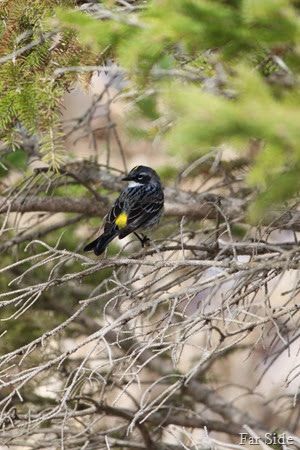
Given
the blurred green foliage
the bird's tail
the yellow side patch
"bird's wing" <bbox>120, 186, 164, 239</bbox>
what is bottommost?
"bird's wing" <bbox>120, 186, 164, 239</bbox>

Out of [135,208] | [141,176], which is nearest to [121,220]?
[135,208]

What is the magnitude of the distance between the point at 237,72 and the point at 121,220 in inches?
119

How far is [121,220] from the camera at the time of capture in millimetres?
5355

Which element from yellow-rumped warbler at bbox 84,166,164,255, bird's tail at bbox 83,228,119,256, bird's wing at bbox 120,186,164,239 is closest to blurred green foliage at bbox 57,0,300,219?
bird's tail at bbox 83,228,119,256

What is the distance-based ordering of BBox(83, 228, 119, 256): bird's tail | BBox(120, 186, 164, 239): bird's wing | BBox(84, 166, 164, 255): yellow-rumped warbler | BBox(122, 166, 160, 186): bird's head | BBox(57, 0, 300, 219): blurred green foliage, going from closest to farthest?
BBox(57, 0, 300, 219): blurred green foliage < BBox(83, 228, 119, 256): bird's tail < BBox(84, 166, 164, 255): yellow-rumped warbler < BBox(120, 186, 164, 239): bird's wing < BBox(122, 166, 160, 186): bird's head

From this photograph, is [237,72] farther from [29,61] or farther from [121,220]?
[121,220]

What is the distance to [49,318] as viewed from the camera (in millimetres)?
6348

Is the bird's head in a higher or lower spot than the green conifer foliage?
lower

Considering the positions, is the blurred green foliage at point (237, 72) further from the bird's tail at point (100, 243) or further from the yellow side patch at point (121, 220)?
the yellow side patch at point (121, 220)

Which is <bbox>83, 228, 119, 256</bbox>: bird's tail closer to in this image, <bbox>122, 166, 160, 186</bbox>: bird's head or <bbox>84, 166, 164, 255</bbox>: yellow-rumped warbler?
<bbox>84, 166, 164, 255</bbox>: yellow-rumped warbler

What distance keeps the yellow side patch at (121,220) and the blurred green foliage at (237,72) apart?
7.79 ft

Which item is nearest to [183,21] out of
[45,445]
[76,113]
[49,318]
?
[45,445]

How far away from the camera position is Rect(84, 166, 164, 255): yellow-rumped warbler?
5.23m

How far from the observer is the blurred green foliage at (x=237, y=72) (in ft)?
6.62
